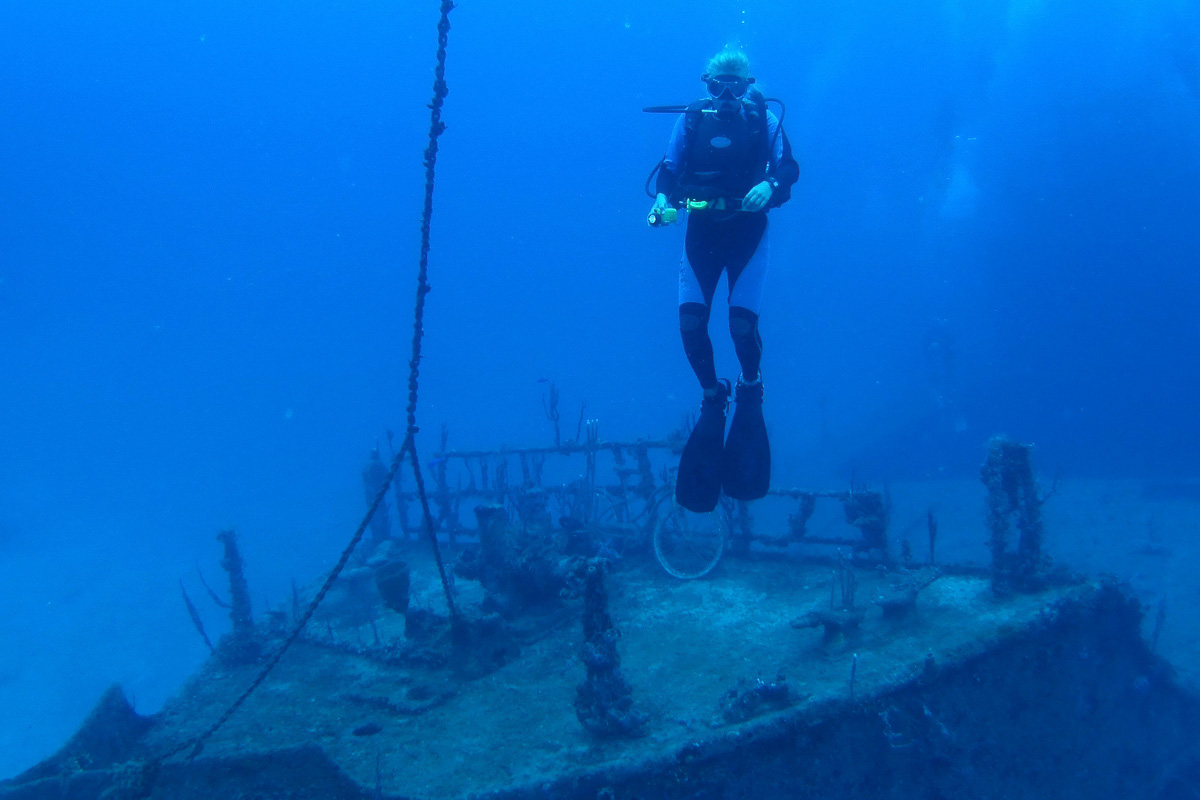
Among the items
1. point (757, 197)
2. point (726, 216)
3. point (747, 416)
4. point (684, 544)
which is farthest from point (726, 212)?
point (684, 544)

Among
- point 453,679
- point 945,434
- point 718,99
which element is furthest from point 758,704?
point 945,434

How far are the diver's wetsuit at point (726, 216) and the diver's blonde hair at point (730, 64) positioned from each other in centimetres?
24

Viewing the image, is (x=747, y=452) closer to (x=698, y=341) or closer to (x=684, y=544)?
(x=698, y=341)

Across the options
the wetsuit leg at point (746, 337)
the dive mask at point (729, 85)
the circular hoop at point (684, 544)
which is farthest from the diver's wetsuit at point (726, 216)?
the circular hoop at point (684, 544)

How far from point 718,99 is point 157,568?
176 feet

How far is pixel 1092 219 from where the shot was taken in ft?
187

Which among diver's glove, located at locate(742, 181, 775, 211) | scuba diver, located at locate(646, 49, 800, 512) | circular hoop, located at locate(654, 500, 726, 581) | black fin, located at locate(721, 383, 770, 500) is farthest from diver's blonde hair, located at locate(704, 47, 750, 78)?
circular hoop, located at locate(654, 500, 726, 581)

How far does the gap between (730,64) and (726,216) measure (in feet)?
3.57

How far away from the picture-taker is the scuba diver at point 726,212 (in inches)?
198

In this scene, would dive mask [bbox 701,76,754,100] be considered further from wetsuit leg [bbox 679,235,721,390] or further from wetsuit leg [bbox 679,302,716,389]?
wetsuit leg [bbox 679,302,716,389]

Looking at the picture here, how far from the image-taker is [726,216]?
16.8ft

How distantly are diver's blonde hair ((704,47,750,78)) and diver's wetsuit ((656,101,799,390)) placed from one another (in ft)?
0.80

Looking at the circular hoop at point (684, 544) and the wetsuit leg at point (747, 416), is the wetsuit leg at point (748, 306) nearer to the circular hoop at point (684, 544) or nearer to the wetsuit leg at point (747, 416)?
the wetsuit leg at point (747, 416)

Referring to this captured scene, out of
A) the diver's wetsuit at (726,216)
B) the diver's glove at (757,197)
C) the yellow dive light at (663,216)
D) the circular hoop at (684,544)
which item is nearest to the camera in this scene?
the diver's glove at (757,197)
